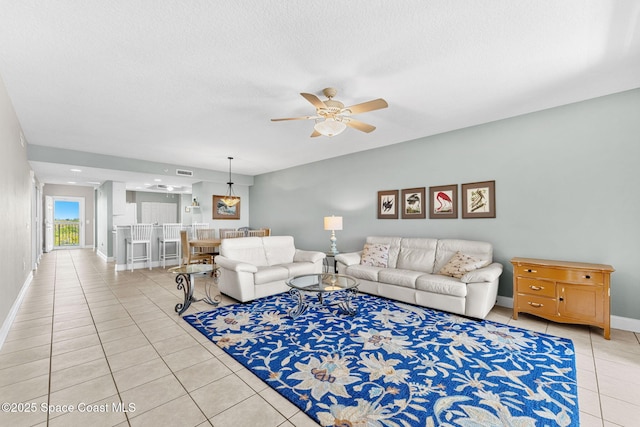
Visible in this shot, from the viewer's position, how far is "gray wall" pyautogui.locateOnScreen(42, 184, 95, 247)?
34.7 ft

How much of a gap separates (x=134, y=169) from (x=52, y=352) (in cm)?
460

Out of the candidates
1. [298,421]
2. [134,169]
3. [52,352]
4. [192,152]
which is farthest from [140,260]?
[298,421]

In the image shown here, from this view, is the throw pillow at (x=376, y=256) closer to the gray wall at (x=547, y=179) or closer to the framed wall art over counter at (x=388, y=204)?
the gray wall at (x=547, y=179)

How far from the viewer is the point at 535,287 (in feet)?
10.8

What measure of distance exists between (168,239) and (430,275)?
248 inches

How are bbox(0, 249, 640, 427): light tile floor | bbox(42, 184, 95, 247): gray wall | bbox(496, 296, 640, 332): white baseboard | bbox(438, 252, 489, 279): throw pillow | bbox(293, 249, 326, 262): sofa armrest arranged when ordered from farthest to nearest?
bbox(42, 184, 95, 247): gray wall < bbox(293, 249, 326, 262): sofa armrest < bbox(438, 252, 489, 279): throw pillow < bbox(496, 296, 640, 332): white baseboard < bbox(0, 249, 640, 427): light tile floor

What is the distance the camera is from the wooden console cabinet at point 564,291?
2.93 metres

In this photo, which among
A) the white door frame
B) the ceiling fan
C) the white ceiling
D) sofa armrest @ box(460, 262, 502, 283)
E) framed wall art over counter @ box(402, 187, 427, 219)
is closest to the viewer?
the white ceiling

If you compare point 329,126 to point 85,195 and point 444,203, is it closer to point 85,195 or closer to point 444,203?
point 444,203

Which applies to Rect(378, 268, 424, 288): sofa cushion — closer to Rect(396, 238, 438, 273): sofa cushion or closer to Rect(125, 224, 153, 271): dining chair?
Rect(396, 238, 438, 273): sofa cushion

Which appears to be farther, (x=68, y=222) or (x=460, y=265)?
(x=68, y=222)

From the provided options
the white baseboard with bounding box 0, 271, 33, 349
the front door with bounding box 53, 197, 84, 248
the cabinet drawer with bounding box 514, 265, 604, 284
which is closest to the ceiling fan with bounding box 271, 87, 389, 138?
the cabinet drawer with bounding box 514, 265, 604, 284

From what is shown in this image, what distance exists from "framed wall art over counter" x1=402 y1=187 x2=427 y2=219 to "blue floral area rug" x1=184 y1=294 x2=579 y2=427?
73.3 inches

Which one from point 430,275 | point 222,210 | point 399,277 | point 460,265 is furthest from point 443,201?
point 222,210
